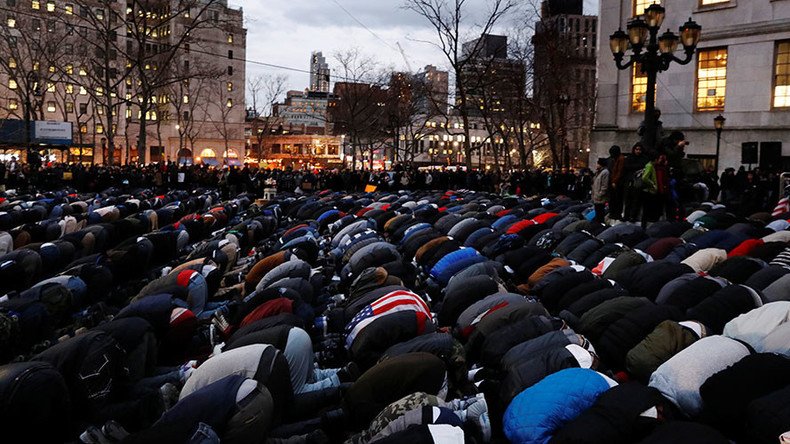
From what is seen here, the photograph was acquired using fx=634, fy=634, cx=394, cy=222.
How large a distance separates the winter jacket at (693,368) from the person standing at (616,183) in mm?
7989

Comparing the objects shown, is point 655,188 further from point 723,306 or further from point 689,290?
point 723,306

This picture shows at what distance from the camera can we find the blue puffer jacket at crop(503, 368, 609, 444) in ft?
14.3

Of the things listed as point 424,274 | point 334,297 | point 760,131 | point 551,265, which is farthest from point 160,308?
point 760,131

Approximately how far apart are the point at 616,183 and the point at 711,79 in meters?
15.1

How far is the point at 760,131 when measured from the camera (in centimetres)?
2336

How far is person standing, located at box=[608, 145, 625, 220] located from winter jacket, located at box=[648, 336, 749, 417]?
7.99 metres

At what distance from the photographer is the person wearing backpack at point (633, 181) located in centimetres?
1174

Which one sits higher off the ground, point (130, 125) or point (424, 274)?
point (130, 125)

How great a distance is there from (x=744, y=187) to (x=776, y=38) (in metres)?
7.43

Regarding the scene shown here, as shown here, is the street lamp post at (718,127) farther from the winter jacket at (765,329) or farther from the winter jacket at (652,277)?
the winter jacket at (765,329)

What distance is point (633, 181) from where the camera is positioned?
1172 centimetres

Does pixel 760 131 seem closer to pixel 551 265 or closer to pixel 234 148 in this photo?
pixel 551 265

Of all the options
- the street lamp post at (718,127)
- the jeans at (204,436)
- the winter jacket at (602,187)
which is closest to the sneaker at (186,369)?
the jeans at (204,436)

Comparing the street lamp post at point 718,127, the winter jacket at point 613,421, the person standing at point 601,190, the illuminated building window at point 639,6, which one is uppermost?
the illuminated building window at point 639,6
